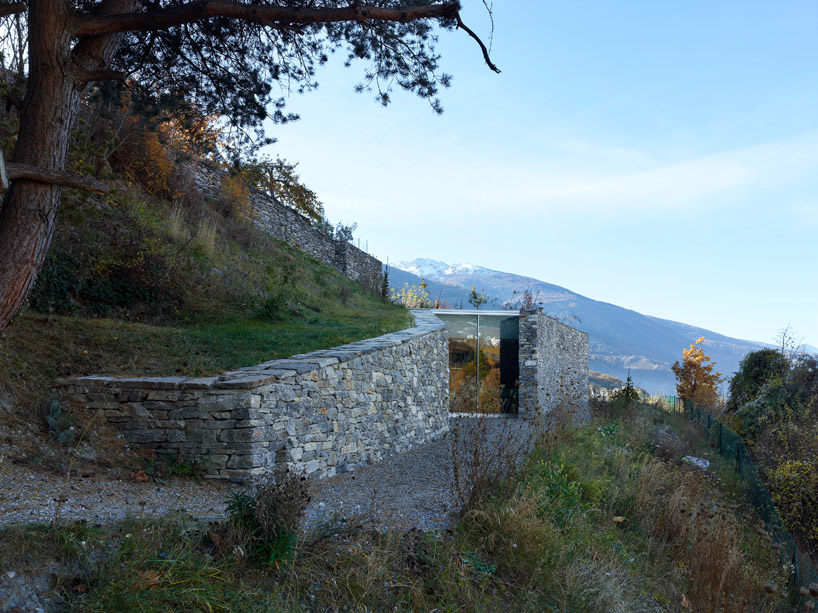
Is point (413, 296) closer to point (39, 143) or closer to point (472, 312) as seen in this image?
point (472, 312)

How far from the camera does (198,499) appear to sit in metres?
4.30

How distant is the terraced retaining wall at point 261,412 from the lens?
488cm

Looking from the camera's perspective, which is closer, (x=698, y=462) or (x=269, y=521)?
(x=269, y=521)

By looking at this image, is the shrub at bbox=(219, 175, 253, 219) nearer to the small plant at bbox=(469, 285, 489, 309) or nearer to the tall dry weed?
the small plant at bbox=(469, 285, 489, 309)

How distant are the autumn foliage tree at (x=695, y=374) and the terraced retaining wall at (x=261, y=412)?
2160 centimetres

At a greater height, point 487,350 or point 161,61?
point 161,61

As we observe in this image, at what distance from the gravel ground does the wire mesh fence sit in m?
2.74

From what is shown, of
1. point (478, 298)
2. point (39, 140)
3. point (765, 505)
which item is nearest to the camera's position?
point (39, 140)

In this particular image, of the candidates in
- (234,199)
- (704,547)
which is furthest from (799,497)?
(234,199)

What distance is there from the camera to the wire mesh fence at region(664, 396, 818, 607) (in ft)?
18.6

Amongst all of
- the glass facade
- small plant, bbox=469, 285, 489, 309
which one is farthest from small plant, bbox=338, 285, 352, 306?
small plant, bbox=469, 285, 489, 309

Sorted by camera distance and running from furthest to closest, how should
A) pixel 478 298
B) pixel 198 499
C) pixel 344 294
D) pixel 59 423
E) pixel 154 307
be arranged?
pixel 478 298, pixel 344 294, pixel 154 307, pixel 59 423, pixel 198 499

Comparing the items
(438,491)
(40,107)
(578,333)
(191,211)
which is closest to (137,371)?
(40,107)

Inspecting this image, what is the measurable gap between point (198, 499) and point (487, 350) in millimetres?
11880
